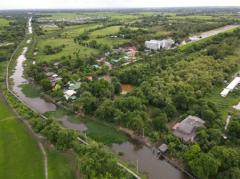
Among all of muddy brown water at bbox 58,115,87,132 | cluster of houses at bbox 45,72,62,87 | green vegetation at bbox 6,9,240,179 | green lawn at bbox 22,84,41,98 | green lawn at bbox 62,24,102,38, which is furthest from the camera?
green lawn at bbox 62,24,102,38

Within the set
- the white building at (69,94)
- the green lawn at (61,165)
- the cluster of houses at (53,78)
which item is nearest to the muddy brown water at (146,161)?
the green lawn at (61,165)

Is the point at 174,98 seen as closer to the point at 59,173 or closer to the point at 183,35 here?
the point at 59,173

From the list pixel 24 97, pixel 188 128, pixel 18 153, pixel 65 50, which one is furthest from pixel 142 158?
pixel 65 50

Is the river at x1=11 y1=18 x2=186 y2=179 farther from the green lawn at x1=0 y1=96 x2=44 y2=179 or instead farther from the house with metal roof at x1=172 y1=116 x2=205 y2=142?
the green lawn at x1=0 y1=96 x2=44 y2=179

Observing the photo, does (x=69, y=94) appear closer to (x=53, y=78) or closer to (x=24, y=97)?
(x=24, y=97)

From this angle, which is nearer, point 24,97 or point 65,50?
point 24,97

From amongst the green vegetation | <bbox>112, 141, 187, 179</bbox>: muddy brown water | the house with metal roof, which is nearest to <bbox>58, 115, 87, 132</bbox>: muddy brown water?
the green vegetation

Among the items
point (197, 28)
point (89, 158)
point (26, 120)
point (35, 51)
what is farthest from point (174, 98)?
point (197, 28)

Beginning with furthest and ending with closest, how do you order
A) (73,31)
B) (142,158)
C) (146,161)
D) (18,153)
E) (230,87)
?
1. (73,31)
2. (230,87)
3. (18,153)
4. (142,158)
5. (146,161)

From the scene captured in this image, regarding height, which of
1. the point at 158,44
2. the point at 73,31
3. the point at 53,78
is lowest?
the point at 53,78
